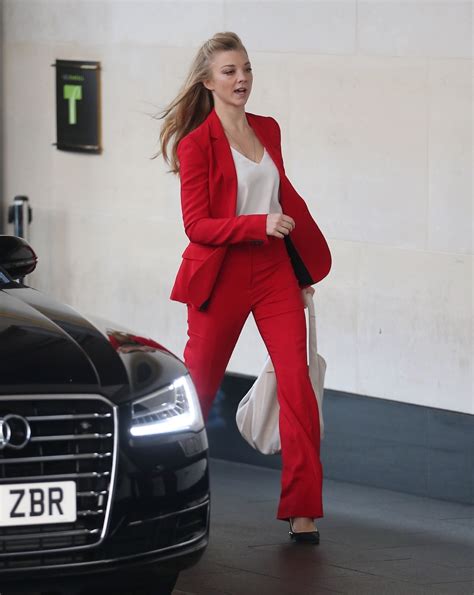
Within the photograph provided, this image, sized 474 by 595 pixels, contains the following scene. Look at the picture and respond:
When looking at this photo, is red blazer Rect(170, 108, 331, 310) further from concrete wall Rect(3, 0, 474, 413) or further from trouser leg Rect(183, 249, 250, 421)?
concrete wall Rect(3, 0, 474, 413)

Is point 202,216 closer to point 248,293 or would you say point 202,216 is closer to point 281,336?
point 248,293

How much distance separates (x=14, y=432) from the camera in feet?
15.2

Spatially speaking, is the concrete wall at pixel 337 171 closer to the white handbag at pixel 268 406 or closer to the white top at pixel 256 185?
the white handbag at pixel 268 406

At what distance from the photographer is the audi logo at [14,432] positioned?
15.2 ft

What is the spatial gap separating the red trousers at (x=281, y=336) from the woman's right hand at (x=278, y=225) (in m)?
0.29

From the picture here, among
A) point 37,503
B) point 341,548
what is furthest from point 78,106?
point 37,503

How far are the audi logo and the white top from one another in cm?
206

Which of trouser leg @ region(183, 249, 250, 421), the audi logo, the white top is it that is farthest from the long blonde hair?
the audi logo

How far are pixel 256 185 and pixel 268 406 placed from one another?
95cm

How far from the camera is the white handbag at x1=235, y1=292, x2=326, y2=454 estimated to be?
6.68 m

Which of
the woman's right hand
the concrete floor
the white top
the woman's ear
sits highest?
the woman's ear

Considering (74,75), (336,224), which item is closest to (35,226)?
(74,75)

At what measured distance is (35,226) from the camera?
1026 centimetres

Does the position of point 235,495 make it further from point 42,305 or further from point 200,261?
point 42,305
